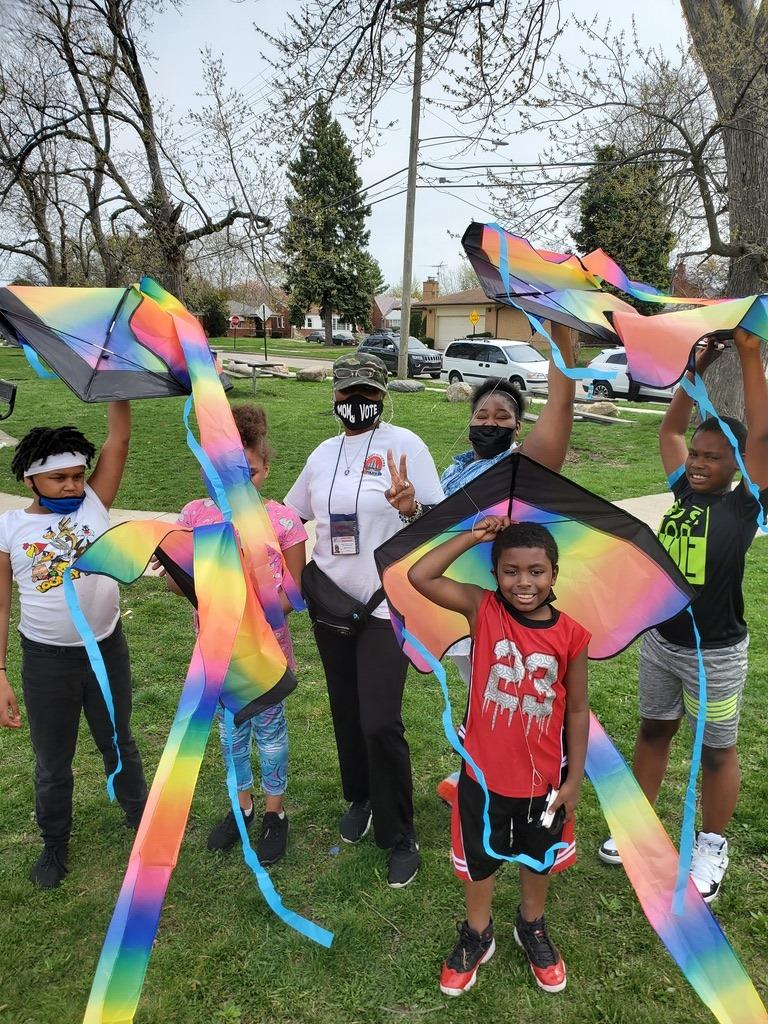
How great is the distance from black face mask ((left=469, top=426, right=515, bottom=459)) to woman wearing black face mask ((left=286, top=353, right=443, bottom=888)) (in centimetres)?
21

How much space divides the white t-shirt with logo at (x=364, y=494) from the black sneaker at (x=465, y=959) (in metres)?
1.07

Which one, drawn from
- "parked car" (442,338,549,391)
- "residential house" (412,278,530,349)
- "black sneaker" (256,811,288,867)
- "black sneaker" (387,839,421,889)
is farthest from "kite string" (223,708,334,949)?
"residential house" (412,278,530,349)

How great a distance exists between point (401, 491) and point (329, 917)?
5.07 ft

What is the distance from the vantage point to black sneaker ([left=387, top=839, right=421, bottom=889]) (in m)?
2.56

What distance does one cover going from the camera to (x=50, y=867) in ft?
8.57

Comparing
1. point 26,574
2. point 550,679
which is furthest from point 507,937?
point 26,574

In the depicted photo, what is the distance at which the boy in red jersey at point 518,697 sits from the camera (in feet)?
6.30

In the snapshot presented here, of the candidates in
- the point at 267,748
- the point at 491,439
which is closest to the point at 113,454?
the point at 267,748

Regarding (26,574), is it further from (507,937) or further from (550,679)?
(507,937)

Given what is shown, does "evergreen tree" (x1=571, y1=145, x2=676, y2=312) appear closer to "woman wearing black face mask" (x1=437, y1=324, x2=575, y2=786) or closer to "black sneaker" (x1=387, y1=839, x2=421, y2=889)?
"woman wearing black face mask" (x1=437, y1=324, x2=575, y2=786)

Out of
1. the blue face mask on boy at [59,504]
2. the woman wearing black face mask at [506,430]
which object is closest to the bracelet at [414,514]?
the woman wearing black face mask at [506,430]

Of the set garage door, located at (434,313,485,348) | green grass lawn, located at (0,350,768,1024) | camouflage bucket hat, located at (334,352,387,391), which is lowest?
green grass lawn, located at (0,350,768,1024)

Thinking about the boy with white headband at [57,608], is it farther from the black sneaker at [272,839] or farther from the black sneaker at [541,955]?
the black sneaker at [541,955]

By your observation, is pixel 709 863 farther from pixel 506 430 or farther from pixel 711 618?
pixel 506 430
